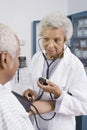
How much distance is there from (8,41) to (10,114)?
0.77ft

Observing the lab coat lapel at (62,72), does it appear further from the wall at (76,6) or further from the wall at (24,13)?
the wall at (76,6)

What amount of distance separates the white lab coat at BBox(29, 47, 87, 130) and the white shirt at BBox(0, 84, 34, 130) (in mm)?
438

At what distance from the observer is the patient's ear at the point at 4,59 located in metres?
0.77

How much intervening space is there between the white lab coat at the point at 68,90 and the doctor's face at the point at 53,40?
0.05m

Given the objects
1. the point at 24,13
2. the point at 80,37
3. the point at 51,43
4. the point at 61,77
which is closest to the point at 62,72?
the point at 61,77

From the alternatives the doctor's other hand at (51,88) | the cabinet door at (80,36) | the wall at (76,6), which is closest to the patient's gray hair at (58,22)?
the doctor's other hand at (51,88)

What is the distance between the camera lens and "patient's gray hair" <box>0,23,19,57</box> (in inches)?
30.0

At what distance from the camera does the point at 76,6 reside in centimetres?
351

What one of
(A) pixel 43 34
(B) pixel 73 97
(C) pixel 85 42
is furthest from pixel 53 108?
(C) pixel 85 42

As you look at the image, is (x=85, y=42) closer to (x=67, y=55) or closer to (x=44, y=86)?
(x=67, y=55)

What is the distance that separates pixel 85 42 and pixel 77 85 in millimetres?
1779

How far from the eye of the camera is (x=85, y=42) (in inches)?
115

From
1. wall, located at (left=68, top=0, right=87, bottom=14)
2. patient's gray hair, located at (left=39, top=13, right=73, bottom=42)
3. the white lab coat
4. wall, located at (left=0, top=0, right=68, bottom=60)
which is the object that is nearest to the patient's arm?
the white lab coat

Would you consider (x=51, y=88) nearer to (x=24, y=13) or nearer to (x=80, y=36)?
(x=80, y=36)
